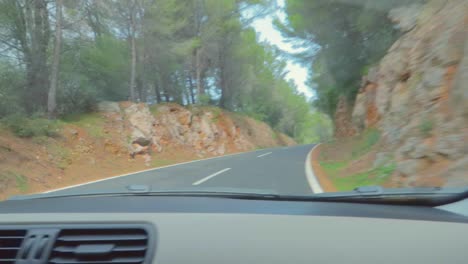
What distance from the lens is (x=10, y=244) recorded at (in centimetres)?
160

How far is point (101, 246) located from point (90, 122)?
18.0 m

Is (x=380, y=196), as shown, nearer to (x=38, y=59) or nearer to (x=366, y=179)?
(x=366, y=179)

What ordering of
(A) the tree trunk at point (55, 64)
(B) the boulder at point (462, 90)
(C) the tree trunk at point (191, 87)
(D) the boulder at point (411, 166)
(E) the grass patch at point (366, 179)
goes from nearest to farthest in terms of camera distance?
(B) the boulder at point (462, 90) → (D) the boulder at point (411, 166) → (E) the grass patch at point (366, 179) → (A) the tree trunk at point (55, 64) → (C) the tree trunk at point (191, 87)

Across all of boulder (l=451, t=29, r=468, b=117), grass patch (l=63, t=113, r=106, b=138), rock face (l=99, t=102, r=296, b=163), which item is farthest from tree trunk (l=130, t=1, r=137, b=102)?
boulder (l=451, t=29, r=468, b=117)

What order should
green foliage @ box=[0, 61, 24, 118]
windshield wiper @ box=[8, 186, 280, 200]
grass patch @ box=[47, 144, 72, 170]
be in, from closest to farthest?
windshield wiper @ box=[8, 186, 280, 200] < grass patch @ box=[47, 144, 72, 170] < green foliage @ box=[0, 61, 24, 118]

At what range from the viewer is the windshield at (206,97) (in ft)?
24.7

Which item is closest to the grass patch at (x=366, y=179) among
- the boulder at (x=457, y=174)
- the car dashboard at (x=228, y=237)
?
the boulder at (x=457, y=174)

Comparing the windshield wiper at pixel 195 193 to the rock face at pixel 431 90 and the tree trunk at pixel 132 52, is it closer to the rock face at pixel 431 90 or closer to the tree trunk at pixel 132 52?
the rock face at pixel 431 90

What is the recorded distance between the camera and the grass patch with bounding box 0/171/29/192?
9583mm

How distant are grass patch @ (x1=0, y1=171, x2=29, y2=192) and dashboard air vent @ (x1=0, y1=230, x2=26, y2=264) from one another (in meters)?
9.08

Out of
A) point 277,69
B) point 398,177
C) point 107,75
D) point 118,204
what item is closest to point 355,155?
point 398,177

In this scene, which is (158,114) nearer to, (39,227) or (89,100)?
(89,100)

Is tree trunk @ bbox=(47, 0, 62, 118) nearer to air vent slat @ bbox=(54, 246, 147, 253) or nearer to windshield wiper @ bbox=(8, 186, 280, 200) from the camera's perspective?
windshield wiper @ bbox=(8, 186, 280, 200)

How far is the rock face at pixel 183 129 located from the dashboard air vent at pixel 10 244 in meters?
16.6
